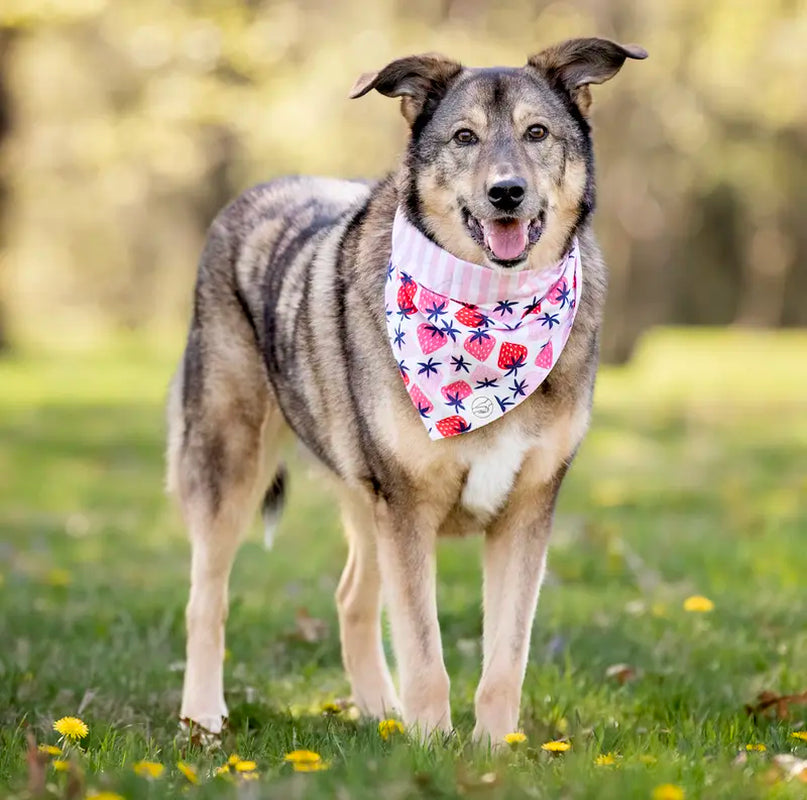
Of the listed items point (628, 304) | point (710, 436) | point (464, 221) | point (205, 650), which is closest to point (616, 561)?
point (205, 650)

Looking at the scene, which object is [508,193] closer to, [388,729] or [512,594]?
[512,594]

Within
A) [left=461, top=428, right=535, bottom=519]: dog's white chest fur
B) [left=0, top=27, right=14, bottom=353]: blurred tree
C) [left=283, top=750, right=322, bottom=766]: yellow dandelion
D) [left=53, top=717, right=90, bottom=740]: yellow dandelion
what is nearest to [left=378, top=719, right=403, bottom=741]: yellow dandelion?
[left=283, top=750, right=322, bottom=766]: yellow dandelion

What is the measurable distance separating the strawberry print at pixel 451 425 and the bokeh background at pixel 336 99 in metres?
9.32

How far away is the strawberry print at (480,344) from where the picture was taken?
4.15 metres

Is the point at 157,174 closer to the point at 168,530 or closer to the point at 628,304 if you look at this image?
the point at 628,304

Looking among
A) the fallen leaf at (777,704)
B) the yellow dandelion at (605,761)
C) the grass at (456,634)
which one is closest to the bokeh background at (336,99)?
the grass at (456,634)

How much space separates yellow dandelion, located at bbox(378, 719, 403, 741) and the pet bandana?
0.91 m

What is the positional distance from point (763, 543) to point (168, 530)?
3789mm

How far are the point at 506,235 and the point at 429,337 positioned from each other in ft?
1.30

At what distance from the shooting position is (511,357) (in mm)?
4066

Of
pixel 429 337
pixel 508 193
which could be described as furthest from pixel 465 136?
pixel 429 337

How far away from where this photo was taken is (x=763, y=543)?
773 centimetres

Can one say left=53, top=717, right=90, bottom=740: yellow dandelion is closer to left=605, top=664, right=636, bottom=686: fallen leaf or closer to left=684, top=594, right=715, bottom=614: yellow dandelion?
left=605, top=664, right=636, bottom=686: fallen leaf

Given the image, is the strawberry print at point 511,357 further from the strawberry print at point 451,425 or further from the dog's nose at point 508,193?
the dog's nose at point 508,193
